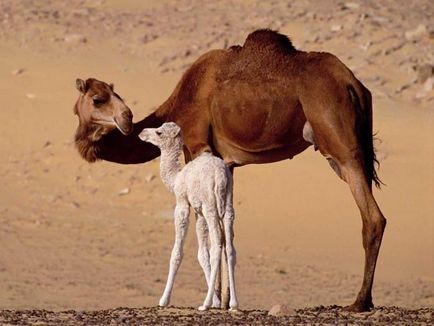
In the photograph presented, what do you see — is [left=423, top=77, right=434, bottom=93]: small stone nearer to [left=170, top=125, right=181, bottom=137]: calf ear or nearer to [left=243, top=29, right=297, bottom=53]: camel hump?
[left=243, top=29, right=297, bottom=53]: camel hump

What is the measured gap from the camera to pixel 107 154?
55.9ft

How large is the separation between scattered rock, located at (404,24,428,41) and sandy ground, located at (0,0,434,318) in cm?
5

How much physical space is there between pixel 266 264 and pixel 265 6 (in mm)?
10578


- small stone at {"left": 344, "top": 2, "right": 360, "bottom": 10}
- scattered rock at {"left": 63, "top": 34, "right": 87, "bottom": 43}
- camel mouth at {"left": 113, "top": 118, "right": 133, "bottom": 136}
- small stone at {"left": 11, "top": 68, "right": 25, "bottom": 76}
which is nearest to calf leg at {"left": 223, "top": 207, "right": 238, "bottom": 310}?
camel mouth at {"left": 113, "top": 118, "right": 133, "bottom": 136}

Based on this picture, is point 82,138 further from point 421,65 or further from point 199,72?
point 421,65

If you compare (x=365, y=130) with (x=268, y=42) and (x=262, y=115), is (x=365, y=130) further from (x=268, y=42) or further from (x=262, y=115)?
(x=268, y=42)

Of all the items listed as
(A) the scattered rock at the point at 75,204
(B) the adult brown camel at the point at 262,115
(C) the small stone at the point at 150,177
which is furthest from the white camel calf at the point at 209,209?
(C) the small stone at the point at 150,177

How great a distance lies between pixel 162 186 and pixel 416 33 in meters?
7.63

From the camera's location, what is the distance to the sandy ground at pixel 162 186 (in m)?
22.7

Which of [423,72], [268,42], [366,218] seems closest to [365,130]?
[366,218]

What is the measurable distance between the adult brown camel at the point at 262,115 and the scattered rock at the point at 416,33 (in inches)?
569

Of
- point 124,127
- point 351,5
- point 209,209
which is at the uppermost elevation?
point 351,5

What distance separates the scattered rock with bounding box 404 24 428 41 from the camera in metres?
31.1

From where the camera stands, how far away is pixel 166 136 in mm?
15227
